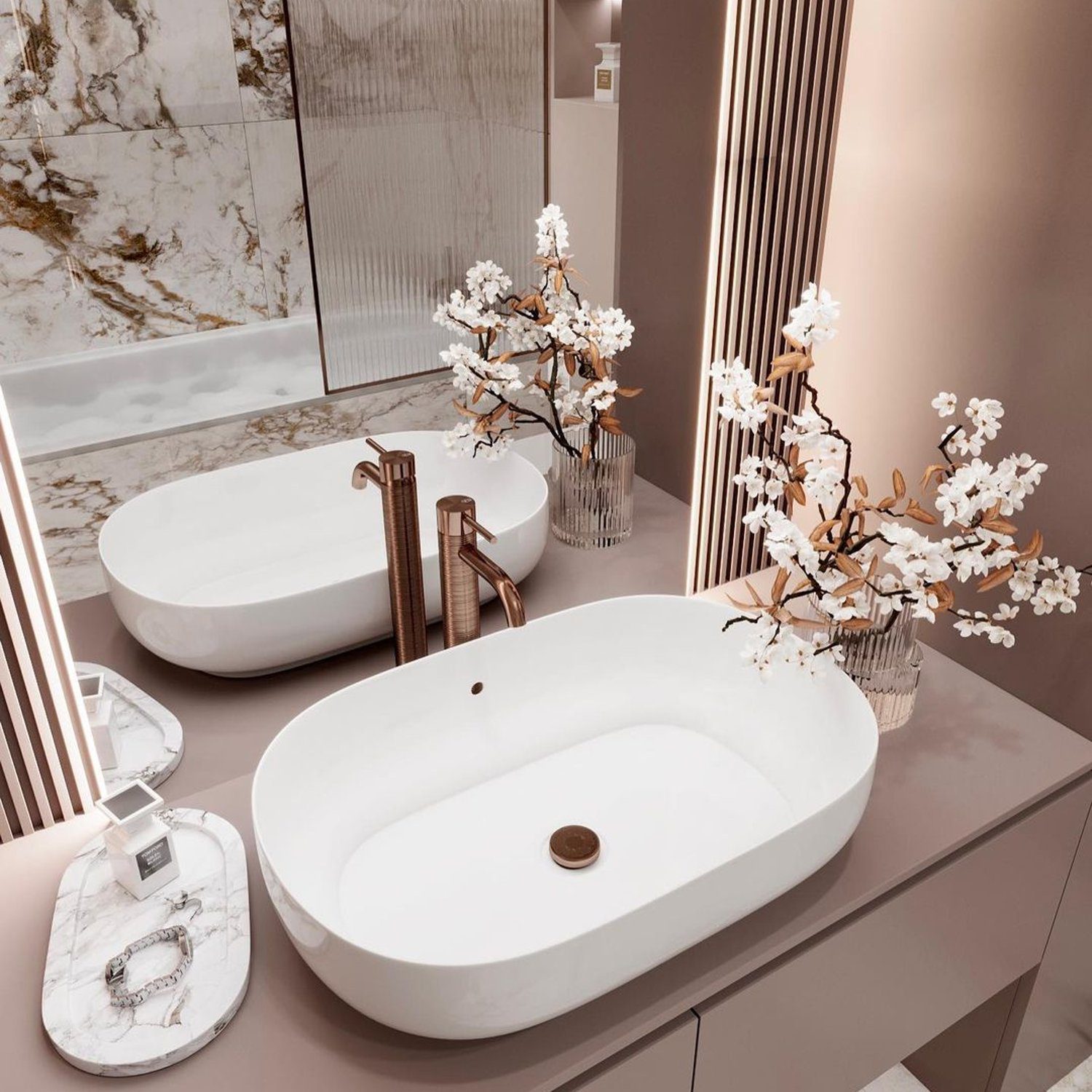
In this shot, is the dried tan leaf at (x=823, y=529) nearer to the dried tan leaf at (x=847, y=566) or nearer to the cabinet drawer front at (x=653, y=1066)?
the dried tan leaf at (x=847, y=566)

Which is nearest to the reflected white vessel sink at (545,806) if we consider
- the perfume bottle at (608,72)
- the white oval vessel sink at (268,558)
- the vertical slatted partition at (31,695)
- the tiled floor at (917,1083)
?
the white oval vessel sink at (268,558)

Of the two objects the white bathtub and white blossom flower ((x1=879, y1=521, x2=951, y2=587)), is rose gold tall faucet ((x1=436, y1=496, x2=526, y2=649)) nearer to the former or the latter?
the white bathtub

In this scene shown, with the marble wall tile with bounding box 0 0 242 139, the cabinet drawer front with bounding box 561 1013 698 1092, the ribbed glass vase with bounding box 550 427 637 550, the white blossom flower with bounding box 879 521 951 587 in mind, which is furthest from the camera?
the ribbed glass vase with bounding box 550 427 637 550

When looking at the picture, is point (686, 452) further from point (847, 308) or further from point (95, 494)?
point (95, 494)

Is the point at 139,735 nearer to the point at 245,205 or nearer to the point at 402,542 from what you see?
the point at 402,542

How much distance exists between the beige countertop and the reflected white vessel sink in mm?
47

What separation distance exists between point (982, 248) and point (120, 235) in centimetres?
94

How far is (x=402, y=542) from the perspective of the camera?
1088mm

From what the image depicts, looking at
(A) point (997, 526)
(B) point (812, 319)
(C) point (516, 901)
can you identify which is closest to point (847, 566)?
(A) point (997, 526)

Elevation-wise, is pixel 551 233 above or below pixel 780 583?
above

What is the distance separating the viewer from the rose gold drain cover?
3.39ft

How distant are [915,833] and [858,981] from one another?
16 centimetres

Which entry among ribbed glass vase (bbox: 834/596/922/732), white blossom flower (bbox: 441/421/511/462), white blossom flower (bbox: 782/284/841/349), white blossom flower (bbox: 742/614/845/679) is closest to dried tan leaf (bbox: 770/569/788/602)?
white blossom flower (bbox: 742/614/845/679)

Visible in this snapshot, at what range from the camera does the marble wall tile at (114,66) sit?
760mm
